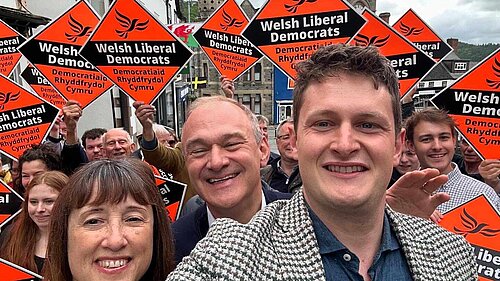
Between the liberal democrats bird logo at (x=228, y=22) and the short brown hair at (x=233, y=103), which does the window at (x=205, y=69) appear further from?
the short brown hair at (x=233, y=103)

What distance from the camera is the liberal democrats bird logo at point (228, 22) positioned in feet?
18.7

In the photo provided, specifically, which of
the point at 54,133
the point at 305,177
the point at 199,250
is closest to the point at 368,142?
the point at 305,177

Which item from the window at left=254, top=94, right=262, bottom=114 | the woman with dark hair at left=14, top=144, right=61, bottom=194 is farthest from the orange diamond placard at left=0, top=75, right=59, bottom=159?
the window at left=254, top=94, right=262, bottom=114

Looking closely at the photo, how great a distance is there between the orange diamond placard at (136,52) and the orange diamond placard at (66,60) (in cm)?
33

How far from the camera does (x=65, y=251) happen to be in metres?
2.03

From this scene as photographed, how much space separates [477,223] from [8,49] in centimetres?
493

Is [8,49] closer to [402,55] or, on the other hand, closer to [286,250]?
[402,55]

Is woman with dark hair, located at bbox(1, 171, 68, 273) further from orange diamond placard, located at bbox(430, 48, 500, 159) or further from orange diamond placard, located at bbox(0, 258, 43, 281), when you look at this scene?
orange diamond placard, located at bbox(430, 48, 500, 159)

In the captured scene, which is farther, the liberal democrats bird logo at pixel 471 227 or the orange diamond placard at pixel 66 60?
the orange diamond placard at pixel 66 60

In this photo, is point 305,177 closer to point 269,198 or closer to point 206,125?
point 206,125

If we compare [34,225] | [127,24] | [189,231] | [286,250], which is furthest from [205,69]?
[286,250]

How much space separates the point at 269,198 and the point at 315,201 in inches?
44.3

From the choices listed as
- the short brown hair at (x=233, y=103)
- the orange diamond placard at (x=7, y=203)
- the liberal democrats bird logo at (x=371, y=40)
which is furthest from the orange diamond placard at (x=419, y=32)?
the orange diamond placard at (x=7, y=203)

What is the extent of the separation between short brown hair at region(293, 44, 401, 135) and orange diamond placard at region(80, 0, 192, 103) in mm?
2975
